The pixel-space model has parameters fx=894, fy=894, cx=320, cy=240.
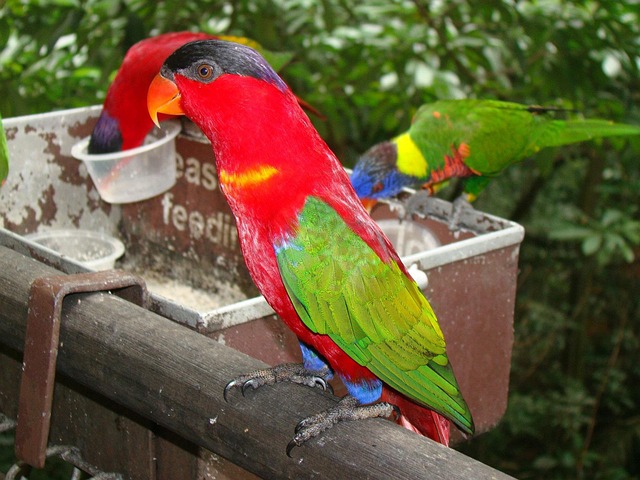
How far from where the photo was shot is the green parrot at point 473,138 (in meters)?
2.35

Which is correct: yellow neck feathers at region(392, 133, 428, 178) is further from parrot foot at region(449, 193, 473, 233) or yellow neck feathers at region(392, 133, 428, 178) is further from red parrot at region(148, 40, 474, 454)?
red parrot at region(148, 40, 474, 454)

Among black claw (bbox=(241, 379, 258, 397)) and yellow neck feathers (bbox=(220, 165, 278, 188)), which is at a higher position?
yellow neck feathers (bbox=(220, 165, 278, 188))

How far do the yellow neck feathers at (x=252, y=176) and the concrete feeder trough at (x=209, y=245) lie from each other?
291 millimetres

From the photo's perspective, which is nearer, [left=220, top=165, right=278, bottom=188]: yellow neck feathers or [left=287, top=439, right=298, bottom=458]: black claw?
[left=287, top=439, right=298, bottom=458]: black claw

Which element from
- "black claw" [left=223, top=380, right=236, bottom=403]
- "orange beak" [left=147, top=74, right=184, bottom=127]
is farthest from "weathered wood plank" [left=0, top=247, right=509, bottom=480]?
"orange beak" [left=147, top=74, right=184, bottom=127]

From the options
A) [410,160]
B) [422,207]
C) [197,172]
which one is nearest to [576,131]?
[410,160]

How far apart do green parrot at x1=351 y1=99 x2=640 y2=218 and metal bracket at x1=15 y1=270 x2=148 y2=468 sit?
4.23 feet

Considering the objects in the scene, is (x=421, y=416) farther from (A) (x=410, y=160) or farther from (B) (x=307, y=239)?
(A) (x=410, y=160)

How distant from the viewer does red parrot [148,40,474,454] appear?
3.82 feet

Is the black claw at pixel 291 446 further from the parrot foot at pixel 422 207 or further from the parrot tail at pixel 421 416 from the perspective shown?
the parrot foot at pixel 422 207

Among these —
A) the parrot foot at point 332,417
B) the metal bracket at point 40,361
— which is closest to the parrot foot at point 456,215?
the parrot foot at point 332,417

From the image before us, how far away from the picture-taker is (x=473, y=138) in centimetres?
235

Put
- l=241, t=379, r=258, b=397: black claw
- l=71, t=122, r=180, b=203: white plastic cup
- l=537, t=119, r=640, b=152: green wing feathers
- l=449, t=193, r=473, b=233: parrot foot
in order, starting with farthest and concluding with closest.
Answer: l=537, t=119, r=640, b=152: green wing feathers
l=71, t=122, r=180, b=203: white plastic cup
l=449, t=193, r=473, b=233: parrot foot
l=241, t=379, r=258, b=397: black claw

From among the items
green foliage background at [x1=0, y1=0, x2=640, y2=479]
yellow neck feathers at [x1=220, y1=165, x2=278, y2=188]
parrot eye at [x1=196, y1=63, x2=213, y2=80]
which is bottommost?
green foliage background at [x1=0, y1=0, x2=640, y2=479]
